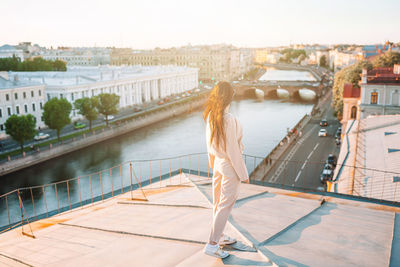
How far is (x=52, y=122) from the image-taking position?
67.9 ft

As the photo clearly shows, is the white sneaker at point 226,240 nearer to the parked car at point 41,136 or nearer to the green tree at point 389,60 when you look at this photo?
the parked car at point 41,136

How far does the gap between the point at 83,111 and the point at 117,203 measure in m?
Result: 18.8

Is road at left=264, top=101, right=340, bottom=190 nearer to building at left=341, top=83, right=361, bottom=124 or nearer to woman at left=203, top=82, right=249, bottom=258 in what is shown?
building at left=341, top=83, right=361, bottom=124

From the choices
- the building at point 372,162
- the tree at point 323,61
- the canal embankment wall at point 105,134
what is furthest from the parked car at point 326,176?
the tree at point 323,61

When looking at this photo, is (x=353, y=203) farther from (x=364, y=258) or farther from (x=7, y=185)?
(x=7, y=185)

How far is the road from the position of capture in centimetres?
1509

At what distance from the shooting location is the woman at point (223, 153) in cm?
288

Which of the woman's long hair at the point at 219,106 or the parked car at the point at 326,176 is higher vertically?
the woman's long hair at the point at 219,106

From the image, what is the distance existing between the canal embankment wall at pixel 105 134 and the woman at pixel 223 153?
659 inches

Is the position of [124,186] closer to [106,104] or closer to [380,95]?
[106,104]

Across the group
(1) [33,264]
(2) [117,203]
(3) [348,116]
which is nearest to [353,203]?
(2) [117,203]

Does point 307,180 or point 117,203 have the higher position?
point 117,203

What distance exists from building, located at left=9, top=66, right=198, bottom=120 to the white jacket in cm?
2448

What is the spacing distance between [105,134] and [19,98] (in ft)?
18.6
